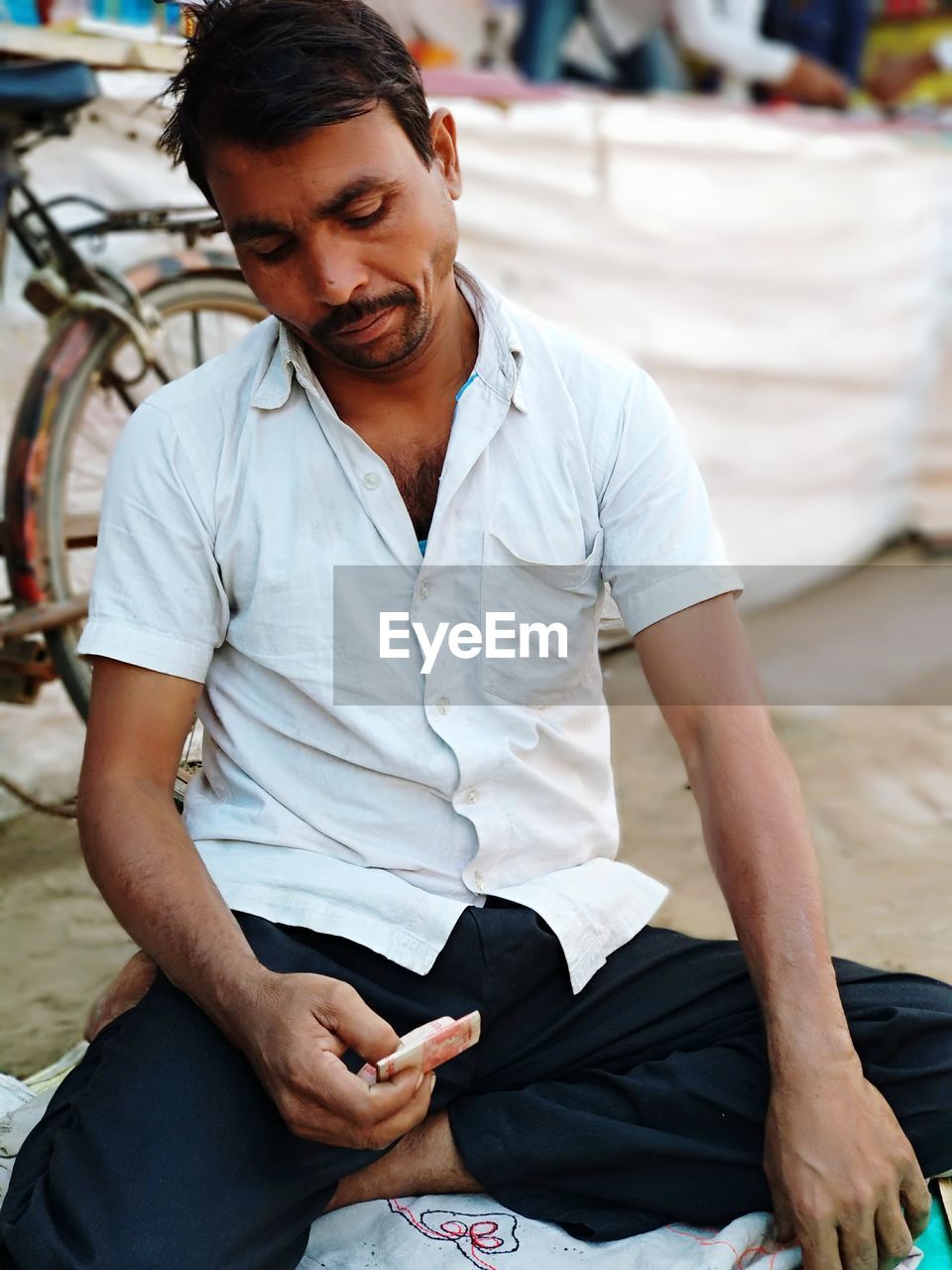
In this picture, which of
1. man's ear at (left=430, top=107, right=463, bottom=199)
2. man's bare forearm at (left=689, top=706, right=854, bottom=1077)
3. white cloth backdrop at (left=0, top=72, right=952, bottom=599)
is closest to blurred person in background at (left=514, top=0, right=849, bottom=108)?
white cloth backdrop at (left=0, top=72, right=952, bottom=599)

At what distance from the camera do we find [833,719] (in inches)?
144

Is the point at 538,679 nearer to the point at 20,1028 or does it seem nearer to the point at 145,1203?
the point at 145,1203

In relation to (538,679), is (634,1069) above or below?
below

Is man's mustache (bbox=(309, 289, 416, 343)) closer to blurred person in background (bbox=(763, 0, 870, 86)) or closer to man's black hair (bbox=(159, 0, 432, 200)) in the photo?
man's black hair (bbox=(159, 0, 432, 200))

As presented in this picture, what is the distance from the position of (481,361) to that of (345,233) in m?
0.23

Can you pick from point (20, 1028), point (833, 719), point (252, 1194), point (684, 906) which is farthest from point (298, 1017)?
point (833, 719)

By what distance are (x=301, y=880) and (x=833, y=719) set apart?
7.56 feet

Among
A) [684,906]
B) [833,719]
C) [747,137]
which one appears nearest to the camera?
[684,906]

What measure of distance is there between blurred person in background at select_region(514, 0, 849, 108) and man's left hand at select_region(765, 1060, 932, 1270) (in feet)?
14.4

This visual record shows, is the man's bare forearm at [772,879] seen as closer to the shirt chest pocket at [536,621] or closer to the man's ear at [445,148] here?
the shirt chest pocket at [536,621]

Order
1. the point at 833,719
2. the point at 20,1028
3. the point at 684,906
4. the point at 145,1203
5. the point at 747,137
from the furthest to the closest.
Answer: the point at 747,137, the point at 833,719, the point at 684,906, the point at 20,1028, the point at 145,1203

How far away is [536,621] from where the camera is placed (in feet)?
5.67

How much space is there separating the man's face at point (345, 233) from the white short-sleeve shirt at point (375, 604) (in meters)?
0.10

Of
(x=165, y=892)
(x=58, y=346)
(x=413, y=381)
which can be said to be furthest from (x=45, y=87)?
(x=165, y=892)
